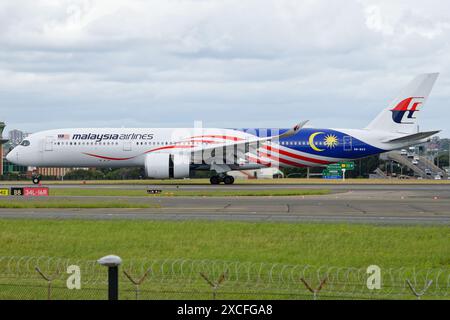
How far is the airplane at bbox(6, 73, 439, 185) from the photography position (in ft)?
197

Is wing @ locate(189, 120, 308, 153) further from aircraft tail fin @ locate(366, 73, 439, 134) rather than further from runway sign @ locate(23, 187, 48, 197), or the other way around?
runway sign @ locate(23, 187, 48, 197)

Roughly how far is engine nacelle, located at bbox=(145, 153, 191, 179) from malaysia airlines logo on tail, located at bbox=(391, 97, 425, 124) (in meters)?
19.1

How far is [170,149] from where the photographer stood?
60719 millimetres

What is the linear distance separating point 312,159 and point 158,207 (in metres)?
29.5

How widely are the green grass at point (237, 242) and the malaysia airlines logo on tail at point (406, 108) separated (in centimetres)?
3936

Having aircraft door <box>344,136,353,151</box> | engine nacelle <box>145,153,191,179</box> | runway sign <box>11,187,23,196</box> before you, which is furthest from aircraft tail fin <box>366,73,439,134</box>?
runway sign <box>11,187,23,196</box>

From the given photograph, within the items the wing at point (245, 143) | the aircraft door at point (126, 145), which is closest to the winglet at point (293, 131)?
the wing at point (245, 143)

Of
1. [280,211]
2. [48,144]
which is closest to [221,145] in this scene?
[48,144]

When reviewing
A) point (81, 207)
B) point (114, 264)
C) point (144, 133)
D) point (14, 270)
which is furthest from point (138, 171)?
point (114, 264)

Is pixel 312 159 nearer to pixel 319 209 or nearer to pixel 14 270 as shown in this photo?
pixel 319 209

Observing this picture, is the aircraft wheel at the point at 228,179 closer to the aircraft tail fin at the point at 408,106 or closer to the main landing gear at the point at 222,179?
the main landing gear at the point at 222,179

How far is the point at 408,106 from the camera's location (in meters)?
63.9

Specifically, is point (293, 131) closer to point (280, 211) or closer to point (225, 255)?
point (280, 211)

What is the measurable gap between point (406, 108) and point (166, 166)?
2217cm
